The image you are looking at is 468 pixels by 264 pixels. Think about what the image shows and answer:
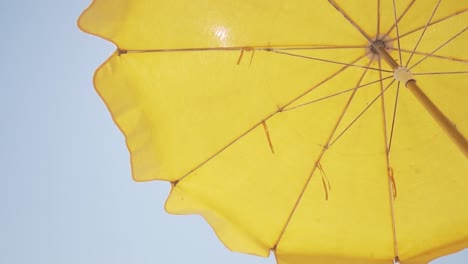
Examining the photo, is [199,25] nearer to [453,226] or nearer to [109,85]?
[109,85]

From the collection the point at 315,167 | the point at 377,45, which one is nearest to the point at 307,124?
the point at 315,167

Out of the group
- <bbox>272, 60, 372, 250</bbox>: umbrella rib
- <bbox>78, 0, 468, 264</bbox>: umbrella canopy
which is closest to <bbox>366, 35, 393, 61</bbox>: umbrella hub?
<bbox>78, 0, 468, 264</bbox>: umbrella canopy

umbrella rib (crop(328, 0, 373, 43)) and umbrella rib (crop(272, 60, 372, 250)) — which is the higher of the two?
umbrella rib (crop(328, 0, 373, 43))

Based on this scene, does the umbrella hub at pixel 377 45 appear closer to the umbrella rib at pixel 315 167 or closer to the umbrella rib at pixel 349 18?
Result: the umbrella rib at pixel 349 18

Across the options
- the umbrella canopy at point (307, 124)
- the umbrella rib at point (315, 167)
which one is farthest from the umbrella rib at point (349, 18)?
the umbrella rib at point (315, 167)

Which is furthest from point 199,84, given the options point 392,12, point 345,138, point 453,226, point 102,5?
point 453,226

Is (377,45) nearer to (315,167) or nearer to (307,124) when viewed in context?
(307,124)

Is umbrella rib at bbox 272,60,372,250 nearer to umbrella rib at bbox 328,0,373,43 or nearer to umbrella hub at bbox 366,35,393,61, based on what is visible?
umbrella hub at bbox 366,35,393,61

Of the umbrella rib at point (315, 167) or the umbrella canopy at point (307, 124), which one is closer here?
the umbrella canopy at point (307, 124)
